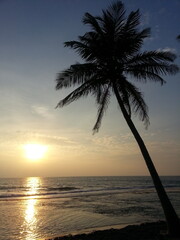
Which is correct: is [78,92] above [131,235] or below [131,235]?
above

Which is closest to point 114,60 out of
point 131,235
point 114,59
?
point 114,59

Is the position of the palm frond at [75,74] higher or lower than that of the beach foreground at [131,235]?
higher

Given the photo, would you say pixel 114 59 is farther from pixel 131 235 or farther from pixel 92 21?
pixel 131 235

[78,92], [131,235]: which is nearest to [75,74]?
[78,92]

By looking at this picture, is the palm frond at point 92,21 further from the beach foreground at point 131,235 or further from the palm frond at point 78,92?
the beach foreground at point 131,235

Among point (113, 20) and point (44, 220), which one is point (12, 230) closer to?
point (44, 220)

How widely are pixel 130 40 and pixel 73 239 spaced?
27.6 feet

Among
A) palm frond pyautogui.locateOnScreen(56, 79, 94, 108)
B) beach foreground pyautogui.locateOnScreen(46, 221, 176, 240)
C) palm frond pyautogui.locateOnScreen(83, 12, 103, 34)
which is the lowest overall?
beach foreground pyautogui.locateOnScreen(46, 221, 176, 240)

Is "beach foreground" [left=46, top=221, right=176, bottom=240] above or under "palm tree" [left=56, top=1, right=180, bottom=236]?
under

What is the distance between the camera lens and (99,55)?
1027cm

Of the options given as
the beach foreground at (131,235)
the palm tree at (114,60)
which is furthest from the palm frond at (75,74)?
the beach foreground at (131,235)

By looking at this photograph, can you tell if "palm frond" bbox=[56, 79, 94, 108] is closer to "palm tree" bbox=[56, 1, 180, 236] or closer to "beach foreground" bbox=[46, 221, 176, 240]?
"palm tree" bbox=[56, 1, 180, 236]

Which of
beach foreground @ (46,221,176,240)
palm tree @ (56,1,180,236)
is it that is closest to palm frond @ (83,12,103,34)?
palm tree @ (56,1,180,236)

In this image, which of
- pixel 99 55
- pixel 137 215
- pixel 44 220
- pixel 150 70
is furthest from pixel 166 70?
pixel 44 220
